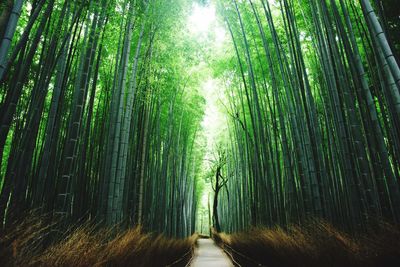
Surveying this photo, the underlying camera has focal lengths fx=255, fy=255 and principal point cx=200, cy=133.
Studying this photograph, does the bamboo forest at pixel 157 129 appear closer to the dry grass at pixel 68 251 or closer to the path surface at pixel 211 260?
the dry grass at pixel 68 251

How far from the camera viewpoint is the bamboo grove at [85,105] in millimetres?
2475

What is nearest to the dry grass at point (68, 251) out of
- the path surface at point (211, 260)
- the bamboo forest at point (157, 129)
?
the bamboo forest at point (157, 129)

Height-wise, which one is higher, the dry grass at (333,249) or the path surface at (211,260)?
the dry grass at (333,249)

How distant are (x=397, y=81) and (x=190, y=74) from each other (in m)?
5.74

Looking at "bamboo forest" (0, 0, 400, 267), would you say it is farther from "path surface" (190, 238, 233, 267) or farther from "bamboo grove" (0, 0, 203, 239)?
"path surface" (190, 238, 233, 267)

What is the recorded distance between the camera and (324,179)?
3.14 m

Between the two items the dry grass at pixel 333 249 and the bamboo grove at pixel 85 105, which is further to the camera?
the bamboo grove at pixel 85 105

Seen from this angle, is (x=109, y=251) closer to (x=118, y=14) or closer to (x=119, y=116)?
(x=119, y=116)

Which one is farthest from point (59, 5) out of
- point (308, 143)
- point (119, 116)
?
point (308, 143)

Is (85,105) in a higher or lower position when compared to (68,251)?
higher

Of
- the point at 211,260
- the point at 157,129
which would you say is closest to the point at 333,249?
the point at 157,129

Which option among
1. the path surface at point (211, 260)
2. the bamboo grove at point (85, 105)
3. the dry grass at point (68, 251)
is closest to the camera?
the dry grass at point (68, 251)

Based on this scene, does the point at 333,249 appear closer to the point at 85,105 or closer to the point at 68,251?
the point at 68,251

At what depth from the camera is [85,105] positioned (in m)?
Result: 4.28
